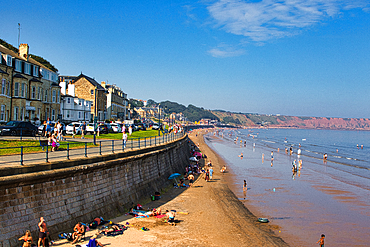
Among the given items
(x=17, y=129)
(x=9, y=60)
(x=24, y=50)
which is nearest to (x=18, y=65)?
(x=9, y=60)

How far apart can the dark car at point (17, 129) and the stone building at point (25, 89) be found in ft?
22.2

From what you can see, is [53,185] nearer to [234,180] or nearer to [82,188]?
[82,188]

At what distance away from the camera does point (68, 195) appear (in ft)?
42.1

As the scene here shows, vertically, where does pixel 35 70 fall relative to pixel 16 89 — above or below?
above

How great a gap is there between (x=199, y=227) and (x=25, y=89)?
28.2 meters

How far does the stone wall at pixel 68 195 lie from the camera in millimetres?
10273

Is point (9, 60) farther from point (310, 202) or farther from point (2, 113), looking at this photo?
point (310, 202)

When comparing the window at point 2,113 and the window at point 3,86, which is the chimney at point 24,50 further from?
the window at point 2,113

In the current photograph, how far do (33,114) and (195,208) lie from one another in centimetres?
2678

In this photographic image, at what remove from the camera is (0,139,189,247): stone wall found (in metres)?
10.3

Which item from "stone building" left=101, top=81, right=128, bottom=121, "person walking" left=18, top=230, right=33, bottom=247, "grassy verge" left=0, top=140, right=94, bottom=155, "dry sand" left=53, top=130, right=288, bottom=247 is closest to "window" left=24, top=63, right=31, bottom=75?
"grassy verge" left=0, top=140, right=94, bottom=155

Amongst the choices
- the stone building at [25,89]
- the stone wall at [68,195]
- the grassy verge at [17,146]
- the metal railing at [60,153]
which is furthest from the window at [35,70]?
the stone wall at [68,195]

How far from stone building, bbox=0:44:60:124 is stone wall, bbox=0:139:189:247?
17.9 meters

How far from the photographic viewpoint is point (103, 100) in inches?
2511
